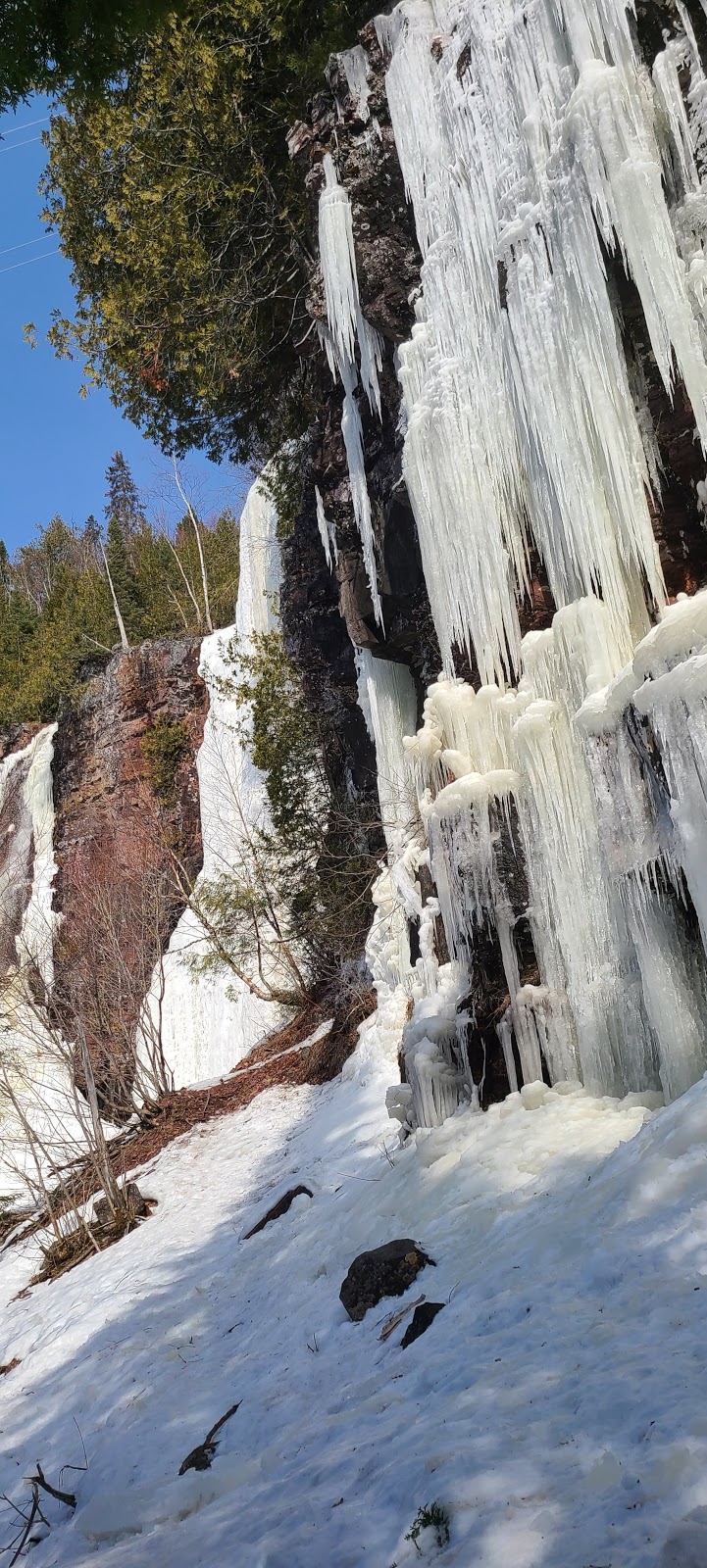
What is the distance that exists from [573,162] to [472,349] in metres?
1.38

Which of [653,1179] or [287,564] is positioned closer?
[653,1179]

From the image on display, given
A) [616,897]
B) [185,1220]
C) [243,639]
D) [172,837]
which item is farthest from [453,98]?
[172,837]

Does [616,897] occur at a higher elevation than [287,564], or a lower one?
lower

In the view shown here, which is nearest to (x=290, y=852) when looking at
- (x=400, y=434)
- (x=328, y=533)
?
(x=328, y=533)

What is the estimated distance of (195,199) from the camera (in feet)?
33.1

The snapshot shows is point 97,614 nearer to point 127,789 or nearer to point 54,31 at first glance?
point 127,789

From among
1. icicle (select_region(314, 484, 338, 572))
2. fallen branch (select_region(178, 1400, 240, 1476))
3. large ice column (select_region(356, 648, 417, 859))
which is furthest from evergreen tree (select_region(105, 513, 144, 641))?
fallen branch (select_region(178, 1400, 240, 1476))

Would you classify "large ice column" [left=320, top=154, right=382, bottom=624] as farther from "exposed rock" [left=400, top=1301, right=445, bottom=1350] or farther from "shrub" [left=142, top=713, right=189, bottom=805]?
"shrub" [left=142, top=713, right=189, bottom=805]

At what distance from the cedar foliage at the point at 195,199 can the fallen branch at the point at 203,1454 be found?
1017cm

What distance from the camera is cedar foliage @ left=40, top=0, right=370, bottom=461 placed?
931 cm

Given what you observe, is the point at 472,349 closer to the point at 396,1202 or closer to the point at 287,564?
the point at 396,1202

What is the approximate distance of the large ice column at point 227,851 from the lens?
15000 millimetres

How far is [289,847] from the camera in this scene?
14344mm

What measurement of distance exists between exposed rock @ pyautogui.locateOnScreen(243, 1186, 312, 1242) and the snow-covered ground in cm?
14
